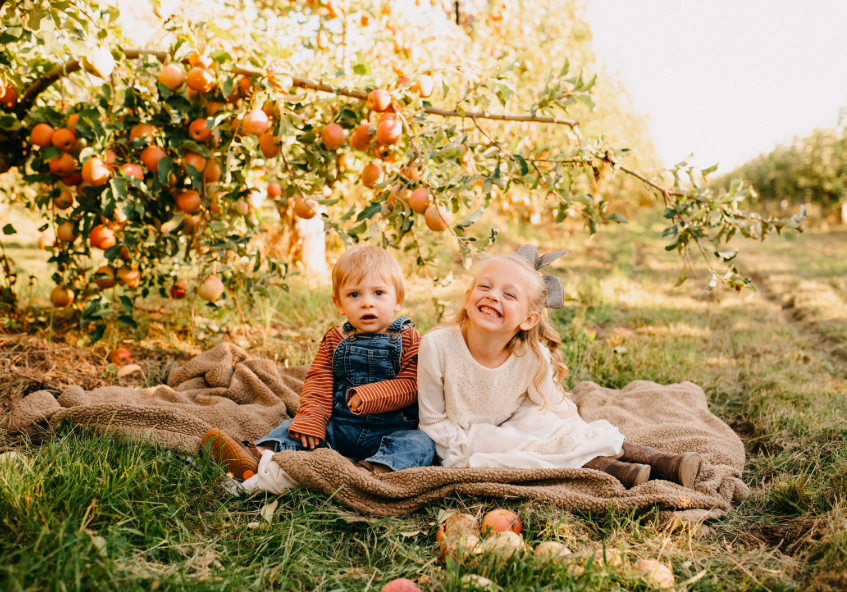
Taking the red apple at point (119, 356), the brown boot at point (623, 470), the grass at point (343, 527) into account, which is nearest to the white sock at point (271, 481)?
the grass at point (343, 527)

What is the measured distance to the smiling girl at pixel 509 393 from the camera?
1.98 metres

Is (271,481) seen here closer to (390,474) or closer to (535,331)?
(390,474)

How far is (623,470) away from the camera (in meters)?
1.95

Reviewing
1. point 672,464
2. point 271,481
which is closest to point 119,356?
point 271,481

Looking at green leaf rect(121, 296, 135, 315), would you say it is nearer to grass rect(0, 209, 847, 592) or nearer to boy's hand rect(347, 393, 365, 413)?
grass rect(0, 209, 847, 592)

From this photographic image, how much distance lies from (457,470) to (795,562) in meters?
0.97

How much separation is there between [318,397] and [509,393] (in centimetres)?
73

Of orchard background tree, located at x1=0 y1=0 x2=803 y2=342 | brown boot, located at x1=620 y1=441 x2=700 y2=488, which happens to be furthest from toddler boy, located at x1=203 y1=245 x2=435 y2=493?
brown boot, located at x1=620 y1=441 x2=700 y2=488

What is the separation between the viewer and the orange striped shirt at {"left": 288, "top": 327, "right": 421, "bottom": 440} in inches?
78.3

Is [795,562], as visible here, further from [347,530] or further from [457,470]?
[347,530]

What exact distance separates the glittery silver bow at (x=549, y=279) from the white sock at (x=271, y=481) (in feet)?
3.72

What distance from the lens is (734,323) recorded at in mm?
4301

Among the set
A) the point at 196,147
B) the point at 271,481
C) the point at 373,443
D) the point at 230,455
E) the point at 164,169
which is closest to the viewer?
the point at 271,481

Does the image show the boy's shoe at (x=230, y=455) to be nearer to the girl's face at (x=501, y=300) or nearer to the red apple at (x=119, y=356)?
the girl's face at (x=501, y=300)
